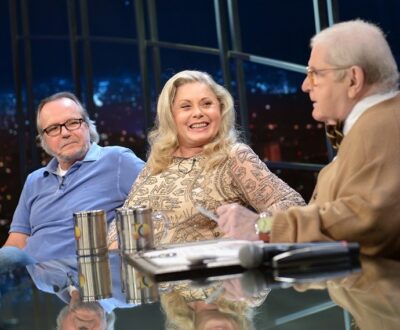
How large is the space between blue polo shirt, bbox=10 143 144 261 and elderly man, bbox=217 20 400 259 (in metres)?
1.58

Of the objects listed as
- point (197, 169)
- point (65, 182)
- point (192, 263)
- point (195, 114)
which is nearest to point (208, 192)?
point (197, 169)

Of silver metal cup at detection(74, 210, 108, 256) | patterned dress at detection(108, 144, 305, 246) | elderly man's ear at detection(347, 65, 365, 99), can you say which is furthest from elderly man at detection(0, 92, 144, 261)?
elderly man's ear at detection(347, 65, 365, 99)

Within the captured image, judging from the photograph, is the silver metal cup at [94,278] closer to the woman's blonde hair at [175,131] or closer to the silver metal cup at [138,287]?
the silver metal cup at [138,287]

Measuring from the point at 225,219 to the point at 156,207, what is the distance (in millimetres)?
971

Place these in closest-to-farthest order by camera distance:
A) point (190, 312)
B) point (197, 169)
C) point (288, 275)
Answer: point (190, 312) → point (288, 275) → point (197, 169)

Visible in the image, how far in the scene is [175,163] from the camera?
2.86m

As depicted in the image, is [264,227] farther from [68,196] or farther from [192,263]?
[68,196]

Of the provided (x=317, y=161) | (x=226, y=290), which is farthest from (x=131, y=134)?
(x=226, y=290)

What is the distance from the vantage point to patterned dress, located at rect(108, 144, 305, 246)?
8.56 feet

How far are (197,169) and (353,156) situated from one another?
1156mm

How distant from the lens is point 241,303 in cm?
119

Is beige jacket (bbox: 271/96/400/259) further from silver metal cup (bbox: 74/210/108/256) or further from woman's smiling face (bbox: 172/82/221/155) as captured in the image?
woman's smiling face (bbox: 172/82/221/155)

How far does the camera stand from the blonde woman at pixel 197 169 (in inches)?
104

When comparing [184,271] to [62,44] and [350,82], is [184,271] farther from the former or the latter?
[62,44]
